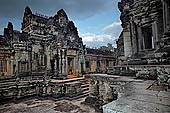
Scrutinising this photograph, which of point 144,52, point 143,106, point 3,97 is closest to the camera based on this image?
point 143,106

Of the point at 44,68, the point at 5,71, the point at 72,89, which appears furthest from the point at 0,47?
the point at 72,89

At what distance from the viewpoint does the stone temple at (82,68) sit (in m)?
2.98

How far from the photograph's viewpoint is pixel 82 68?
1644 cm

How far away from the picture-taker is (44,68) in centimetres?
1440

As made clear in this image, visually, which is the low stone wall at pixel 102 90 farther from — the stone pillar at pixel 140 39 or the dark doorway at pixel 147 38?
the dark doorway at pixel 147 38

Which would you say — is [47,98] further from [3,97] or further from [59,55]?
[59,55]

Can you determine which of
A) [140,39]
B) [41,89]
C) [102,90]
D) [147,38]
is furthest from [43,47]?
[147,38]

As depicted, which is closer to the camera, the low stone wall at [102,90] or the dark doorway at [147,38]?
the low stone wall at [102,90]

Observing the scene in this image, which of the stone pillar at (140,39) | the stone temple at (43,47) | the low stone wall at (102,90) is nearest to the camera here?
the low stone wall at (102,90)

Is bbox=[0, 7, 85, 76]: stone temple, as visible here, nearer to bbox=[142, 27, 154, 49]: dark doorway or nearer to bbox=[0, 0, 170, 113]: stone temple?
bbox=[0, 0, 170, 113]: stone temple

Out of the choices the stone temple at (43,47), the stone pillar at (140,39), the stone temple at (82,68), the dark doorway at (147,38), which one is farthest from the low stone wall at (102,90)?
the stone temple at (43,47)

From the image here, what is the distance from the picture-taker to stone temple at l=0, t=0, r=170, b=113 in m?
2.98

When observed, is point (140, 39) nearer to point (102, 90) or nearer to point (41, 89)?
point (102, 90)

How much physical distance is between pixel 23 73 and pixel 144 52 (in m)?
12.1
